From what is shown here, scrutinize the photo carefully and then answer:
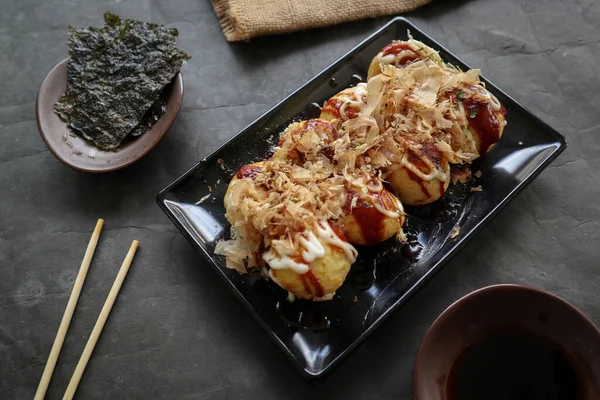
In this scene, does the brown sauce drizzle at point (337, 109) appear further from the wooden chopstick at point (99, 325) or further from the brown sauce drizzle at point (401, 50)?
the wooden chopstick at point (99, 325)

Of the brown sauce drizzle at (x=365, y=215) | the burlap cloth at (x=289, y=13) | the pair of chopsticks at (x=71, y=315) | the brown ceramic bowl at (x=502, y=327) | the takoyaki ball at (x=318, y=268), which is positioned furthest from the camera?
the burlap cloth at (x=289, y=13)

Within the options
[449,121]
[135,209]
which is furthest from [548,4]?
[135,209]

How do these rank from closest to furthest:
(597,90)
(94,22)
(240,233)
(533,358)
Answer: (533,358), (240,233), (597,90), (94,22)

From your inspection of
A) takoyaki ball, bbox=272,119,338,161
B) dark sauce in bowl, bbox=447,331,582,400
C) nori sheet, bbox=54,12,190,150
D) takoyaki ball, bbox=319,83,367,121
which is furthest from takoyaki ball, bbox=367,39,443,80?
dark sauce in bowl, bbox=447,331,582,400

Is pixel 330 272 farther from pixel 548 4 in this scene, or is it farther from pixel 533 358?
pixel 548 4

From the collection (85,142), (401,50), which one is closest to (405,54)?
(401,50)

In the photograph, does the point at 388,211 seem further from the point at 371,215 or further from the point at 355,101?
the point at 355,101

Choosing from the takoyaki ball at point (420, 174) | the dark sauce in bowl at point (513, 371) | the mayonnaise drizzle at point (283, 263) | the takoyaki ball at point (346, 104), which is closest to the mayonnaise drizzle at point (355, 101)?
the takoyaki ball at point (346, 104)

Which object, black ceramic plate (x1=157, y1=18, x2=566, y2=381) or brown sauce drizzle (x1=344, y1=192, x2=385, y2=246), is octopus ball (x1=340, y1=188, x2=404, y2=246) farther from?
black ceramic plate (x1=157, y1=18, x2=566, y2=381)
